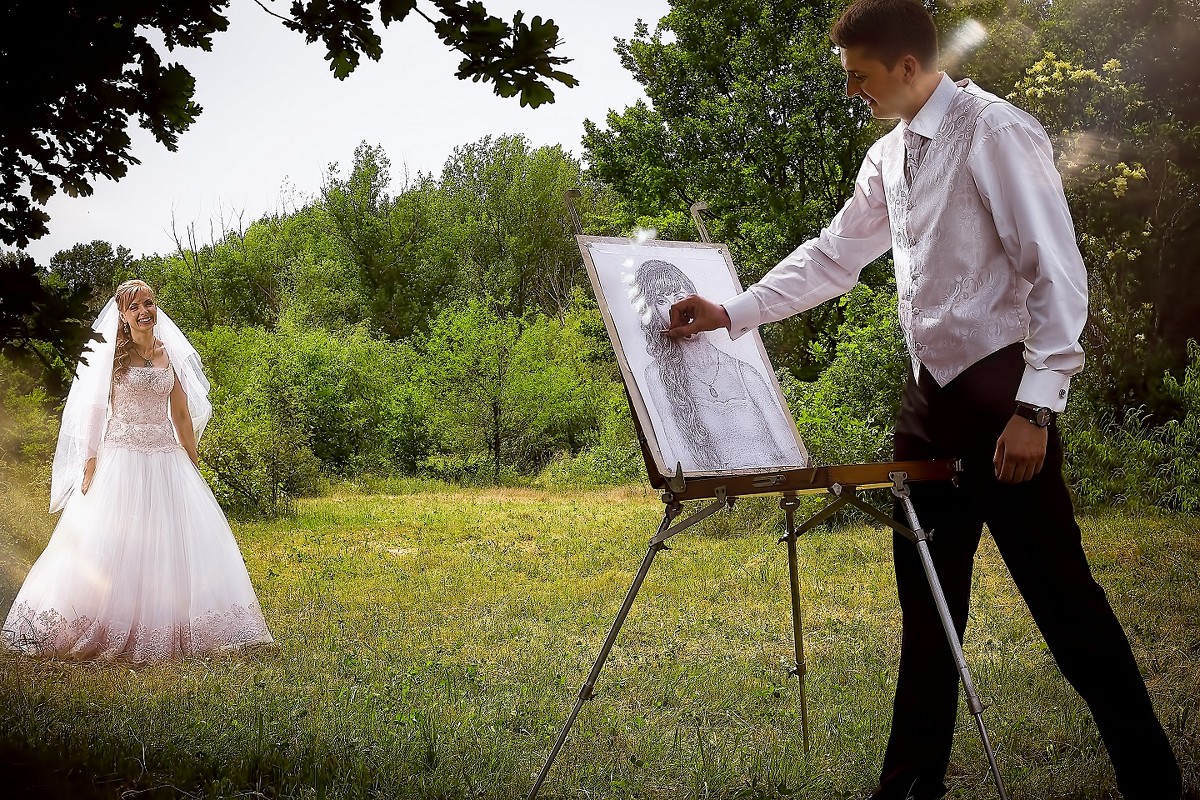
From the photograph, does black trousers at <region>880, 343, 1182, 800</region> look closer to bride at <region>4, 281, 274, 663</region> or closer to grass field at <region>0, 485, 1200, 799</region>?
grass field at <region>0, 485, 1200, 799</region>

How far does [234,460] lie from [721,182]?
9.70 m

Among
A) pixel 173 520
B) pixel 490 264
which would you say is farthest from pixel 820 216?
pixel 490 264

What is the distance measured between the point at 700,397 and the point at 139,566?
3.60 metres

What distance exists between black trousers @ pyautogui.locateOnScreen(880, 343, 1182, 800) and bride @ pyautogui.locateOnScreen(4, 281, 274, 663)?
3.68 metres

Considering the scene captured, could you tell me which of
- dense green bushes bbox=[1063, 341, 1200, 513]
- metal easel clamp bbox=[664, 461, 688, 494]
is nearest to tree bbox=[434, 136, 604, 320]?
dense green bushes bbox=[1063, 341, 1200, 513]

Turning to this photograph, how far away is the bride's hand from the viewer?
5.32 meters

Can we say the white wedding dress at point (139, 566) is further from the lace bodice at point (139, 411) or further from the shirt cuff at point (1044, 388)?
the shirt cuff at point (1044, 388)

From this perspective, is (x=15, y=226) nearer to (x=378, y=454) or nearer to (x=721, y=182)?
(x=721, y=182)

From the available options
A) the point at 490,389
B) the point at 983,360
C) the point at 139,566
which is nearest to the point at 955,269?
the point at 983,360

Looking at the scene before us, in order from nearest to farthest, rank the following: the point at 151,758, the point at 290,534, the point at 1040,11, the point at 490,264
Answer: the point at 151,758 → the point at 290,534 → the point at 1040,11 → the point at 490,264

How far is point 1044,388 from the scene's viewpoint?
85.4 inches

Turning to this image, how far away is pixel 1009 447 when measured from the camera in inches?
87.4

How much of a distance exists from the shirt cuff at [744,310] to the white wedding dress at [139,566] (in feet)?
11.5

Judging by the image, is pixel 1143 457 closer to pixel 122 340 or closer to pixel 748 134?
pixel 122 340
